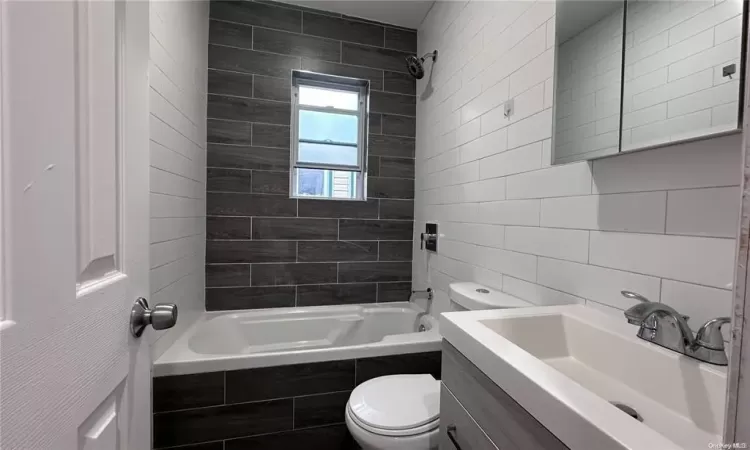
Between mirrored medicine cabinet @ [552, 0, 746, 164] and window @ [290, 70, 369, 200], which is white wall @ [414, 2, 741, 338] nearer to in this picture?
mirrored medicine cabinet @ [552, 0, 746, 164]

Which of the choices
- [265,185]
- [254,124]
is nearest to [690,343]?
[265,185]

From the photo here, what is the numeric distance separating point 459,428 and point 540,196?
0.91 m

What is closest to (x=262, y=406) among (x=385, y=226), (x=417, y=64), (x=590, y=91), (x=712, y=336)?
(x=385, y=226)

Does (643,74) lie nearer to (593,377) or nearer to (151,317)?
(593,377)

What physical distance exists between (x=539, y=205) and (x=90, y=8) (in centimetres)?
140

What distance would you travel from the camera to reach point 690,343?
26.3 inches

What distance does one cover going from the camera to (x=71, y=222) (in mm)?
440

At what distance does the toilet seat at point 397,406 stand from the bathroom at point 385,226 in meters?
0.01

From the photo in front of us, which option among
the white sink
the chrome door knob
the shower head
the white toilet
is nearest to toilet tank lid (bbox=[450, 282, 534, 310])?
the white toilet

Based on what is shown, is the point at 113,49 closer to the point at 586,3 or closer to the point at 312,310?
the point at 586,3

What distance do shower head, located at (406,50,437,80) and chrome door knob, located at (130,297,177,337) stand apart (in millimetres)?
2322

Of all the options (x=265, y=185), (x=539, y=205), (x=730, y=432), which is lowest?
(x=730, y=432)

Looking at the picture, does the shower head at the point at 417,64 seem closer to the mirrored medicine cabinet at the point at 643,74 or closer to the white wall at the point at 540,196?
the white wall at the point at 540,196

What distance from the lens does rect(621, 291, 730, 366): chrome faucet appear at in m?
0.64
